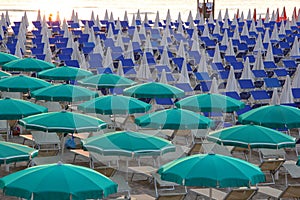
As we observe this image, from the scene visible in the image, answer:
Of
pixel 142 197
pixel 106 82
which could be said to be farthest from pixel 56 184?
pixel 106 82

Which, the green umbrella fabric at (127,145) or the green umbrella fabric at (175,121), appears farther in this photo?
the green umbrella fabric at (175,121)

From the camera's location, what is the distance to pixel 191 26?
28.0m

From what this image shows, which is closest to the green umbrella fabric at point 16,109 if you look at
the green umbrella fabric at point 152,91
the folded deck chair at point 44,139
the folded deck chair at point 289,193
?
the folded deck chair at point 44,139

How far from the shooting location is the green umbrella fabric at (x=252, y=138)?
10.7 m

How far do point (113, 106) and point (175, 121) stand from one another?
4.46 ft

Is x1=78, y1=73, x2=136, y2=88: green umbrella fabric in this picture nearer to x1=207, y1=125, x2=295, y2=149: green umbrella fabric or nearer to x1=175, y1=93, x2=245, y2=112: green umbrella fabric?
x1=175, y1=93, x2=245, y2=112: green umbrella fabric

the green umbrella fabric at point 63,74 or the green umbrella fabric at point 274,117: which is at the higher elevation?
the green umbrella fabric at point 63,74

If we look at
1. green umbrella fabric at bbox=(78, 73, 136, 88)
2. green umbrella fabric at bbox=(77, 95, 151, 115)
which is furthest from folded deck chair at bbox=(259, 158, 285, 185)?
green umbrella fabric at bbox=(78, 73, 136, 88)

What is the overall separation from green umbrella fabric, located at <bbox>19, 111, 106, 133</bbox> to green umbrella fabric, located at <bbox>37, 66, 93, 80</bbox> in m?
4.46

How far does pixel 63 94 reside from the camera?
1380cm

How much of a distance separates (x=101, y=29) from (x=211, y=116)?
14.4 metres

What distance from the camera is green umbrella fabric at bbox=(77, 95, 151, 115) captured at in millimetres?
12773

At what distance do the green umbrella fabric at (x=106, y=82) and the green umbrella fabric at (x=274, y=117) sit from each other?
12.0ft

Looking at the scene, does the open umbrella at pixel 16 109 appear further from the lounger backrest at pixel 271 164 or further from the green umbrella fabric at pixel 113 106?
the lounger backrest at pixel 271 164
